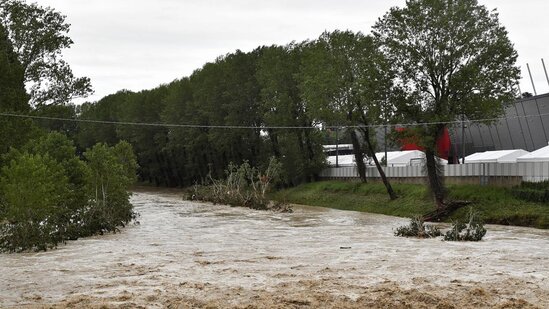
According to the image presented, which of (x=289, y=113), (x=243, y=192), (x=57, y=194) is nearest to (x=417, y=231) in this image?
(x=57, y=194)

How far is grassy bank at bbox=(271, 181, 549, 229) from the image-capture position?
4176 centimetres

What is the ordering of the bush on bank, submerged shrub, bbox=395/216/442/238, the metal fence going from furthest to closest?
the metal fence < submerged shrub, bbox=395/216/442/238 < the bush on bank

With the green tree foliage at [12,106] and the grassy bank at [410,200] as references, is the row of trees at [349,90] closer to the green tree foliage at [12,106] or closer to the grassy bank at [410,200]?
the grassy bank at [410,200]

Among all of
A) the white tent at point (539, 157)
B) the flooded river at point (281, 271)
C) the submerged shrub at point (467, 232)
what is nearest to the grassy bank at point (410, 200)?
the flooded river at point (281, 271)

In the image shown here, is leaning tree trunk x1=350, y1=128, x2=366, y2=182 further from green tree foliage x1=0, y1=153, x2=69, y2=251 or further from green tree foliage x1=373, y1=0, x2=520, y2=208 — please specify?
green tree foliage x1=0, y1=153, x2=69, y2=251

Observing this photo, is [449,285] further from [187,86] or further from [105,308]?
[187,86]

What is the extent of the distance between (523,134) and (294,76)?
91.7 feet

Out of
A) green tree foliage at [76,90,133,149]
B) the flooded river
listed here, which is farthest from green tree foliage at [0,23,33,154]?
green tree foliage at [76,90,133,149]

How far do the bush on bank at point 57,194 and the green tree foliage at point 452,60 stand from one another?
1993 centimetres

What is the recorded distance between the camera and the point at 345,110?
59281 mm

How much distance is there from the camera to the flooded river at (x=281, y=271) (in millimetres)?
18625

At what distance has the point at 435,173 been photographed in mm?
48312

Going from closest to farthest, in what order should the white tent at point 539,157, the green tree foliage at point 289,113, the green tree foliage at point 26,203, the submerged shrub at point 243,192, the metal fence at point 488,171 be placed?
the green tree foliage at point 26,203
the metal fence at point 488,171
the white tent at point 539,157
the submerged shrub at point 243,192
the green tree foliage at point 289,113

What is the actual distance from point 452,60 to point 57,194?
2727cm
